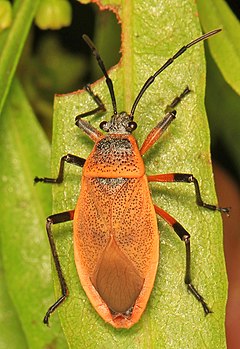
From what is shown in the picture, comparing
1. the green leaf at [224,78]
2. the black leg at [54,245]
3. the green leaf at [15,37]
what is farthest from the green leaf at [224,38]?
the black leg at [54,245]

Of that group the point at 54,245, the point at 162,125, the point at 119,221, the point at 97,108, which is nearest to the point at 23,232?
the point at 54,245

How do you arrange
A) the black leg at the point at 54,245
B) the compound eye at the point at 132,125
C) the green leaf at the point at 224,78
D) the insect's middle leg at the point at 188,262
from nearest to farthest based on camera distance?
the insect's middle leg at the point at 188,262
the black leg at the point at 54,245
the compound eye at the point at 132,125
the green leaf at the point at 224,78

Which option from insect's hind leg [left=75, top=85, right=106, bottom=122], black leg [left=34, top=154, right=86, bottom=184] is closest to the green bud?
insect's hind leg [left=75, top=85, right=106, bottom=122]

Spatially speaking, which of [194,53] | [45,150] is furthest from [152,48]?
[45,150]

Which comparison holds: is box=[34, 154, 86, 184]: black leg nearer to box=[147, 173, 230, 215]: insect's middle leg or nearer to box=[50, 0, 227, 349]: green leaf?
box=[50, 0, 227, 349]: green leaf

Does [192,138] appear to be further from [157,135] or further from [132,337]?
[132,337]

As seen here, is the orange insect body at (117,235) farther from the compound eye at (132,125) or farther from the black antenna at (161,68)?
the black antenna at (161,68)

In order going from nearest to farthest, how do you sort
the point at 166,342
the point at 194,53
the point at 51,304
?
the point at 166,342 → the point at 194,53 → the point at 51,304
